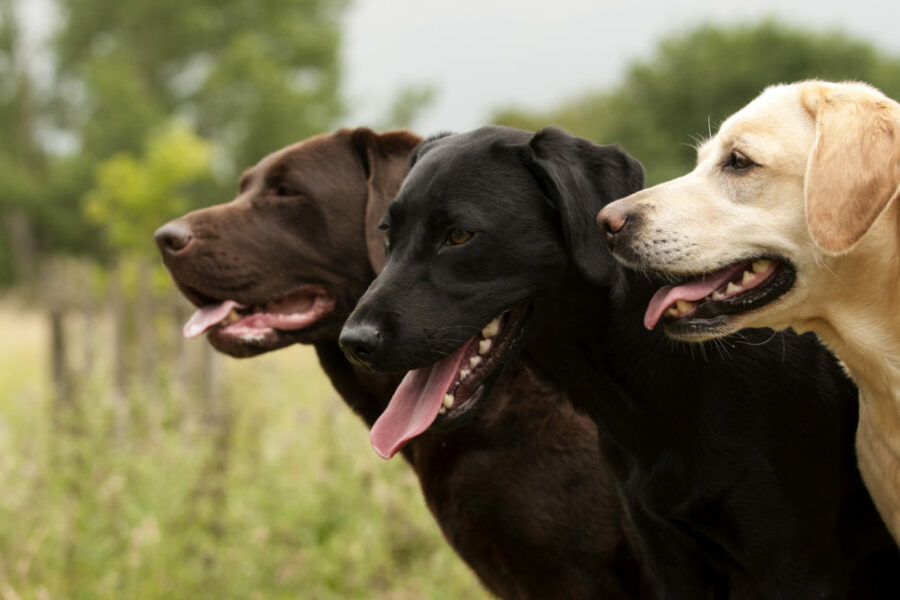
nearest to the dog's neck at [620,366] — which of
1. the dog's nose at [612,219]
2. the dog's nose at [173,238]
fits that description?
the dog's nose at [612,219]

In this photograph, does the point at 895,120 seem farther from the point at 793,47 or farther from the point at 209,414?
the point at 793,47

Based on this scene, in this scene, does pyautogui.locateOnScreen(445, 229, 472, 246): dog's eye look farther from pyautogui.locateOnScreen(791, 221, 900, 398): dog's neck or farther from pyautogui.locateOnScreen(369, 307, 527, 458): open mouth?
pyautogui.locateOnScreen(791, 221, 900, 398): dog's neck

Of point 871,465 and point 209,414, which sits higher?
point 871,465

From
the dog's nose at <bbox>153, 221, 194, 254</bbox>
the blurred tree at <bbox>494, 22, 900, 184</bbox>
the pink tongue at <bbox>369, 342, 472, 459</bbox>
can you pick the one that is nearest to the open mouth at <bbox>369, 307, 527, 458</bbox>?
the pink tongue at <bbox>369, 342, 472, 459</bbox>

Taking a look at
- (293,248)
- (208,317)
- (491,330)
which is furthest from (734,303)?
(208,317)

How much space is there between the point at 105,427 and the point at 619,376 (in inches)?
161

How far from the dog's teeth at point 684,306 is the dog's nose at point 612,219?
24cm

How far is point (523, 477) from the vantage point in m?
3.36

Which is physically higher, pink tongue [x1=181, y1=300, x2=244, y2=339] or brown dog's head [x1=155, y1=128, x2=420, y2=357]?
brown dog's head [x1=155, y1=128, x2=420, y2=357]

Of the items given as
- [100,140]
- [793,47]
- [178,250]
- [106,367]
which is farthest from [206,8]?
[178,250]

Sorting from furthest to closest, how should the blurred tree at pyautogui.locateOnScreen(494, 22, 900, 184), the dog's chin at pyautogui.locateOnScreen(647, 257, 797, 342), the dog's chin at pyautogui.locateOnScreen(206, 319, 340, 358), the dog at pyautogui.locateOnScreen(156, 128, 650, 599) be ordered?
the blurred tree at pyautogui.locateOnScreen(494, 22, 900, 184)
the dog's chin at pyautogui.locateOnScreen(206, 319, 340, 358)
the dog at pyautogui.locateOnScreen(156, 128, 650, 599)
the dog's chin at pyautogui.locateOnScreen(647, 257, 797, 342)

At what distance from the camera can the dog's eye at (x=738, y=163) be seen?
2803mm

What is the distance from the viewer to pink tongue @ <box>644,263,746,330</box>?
2740 mm

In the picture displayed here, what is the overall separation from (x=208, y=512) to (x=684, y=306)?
3517 millimetres
